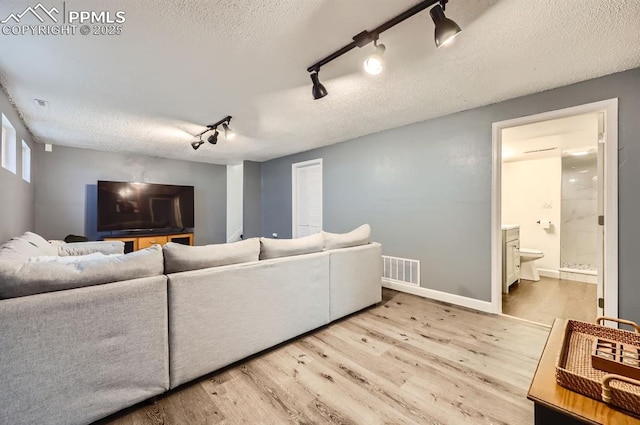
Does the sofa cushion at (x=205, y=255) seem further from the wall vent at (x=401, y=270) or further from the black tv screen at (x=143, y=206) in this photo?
the black tv screen at (x=143, y=206)

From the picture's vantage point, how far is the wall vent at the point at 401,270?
3.37 meters

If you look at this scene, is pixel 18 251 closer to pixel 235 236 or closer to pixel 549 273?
pixel 235 236

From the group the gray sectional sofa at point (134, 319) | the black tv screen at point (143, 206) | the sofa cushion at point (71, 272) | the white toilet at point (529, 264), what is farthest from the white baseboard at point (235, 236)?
the white toilet at point (529, 264)

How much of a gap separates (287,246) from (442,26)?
1845mm

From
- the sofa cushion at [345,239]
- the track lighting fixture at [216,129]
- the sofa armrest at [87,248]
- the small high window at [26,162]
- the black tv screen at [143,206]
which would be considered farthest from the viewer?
the black tv screen at [143,206]

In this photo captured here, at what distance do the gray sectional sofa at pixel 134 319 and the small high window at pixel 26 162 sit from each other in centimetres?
206

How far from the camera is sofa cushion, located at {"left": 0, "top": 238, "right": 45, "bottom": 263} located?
1665 millimetres

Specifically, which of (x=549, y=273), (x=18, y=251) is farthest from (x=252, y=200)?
(x=549, y=273)

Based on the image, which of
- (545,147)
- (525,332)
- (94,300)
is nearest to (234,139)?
(94,300)

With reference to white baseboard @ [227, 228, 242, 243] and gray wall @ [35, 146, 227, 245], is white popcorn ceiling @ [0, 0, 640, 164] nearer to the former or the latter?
gray wall @ [35, 146, 227, 245]

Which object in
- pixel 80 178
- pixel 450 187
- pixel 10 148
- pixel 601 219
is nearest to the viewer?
pixel 601 219

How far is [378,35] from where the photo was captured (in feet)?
5.26

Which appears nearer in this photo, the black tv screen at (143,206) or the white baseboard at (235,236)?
the black tv screen at (143,206)

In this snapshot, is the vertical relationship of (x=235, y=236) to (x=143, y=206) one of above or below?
below
